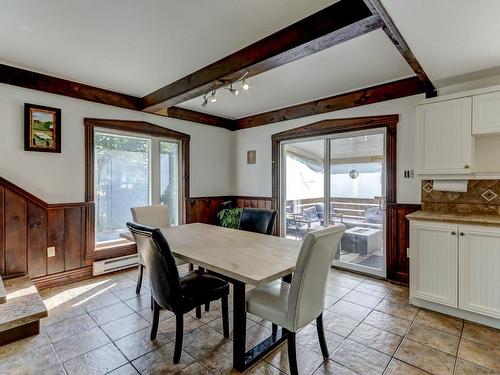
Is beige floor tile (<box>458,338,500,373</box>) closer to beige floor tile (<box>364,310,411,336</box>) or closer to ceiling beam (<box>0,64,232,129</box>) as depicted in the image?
beige floor tile (<box>364,310,411,336</box>)

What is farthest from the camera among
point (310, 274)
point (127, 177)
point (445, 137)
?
point (127, 177)

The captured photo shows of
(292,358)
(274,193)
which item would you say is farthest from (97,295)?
(274,193)

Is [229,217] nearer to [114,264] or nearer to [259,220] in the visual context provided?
[259,220]

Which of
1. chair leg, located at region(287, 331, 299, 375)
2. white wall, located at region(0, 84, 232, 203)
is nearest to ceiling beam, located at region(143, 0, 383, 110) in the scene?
white wall, located at region(0, 84, 232, 203)

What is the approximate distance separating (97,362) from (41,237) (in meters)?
1.94

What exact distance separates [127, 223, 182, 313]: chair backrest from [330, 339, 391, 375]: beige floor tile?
1219 millimetres

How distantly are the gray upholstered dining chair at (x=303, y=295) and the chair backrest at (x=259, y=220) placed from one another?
43.8 inches

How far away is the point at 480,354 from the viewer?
195 cm

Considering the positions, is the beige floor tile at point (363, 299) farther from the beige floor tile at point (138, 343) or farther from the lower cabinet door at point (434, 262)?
the beige floor tile at point (138, 343)

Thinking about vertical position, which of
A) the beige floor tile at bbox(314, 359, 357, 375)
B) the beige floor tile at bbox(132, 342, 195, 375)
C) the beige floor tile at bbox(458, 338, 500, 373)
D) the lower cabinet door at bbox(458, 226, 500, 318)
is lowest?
the beige floor tile at bbox(314, 359, 357, 375)

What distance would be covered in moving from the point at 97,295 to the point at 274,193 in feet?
9.37

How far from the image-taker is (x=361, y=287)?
3.20 metres

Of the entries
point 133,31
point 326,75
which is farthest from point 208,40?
point 326,75

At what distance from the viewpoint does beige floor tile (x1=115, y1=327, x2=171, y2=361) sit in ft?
6.51
